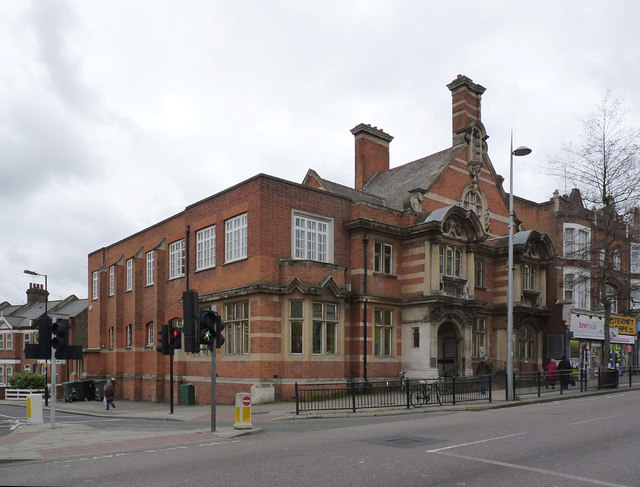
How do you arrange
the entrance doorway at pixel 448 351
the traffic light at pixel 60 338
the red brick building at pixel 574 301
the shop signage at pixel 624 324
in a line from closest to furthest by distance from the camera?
the traffic light at pixel 60 338, the entrance doorway at pixel 448 351, the red brick building at pixel 574 301, the shop signage at pixel 624 324

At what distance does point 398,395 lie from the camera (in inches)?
822

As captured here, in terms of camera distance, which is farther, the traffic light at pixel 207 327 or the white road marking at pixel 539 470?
the traffic light at pixel 207 327

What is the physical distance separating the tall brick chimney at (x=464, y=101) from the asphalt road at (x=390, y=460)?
816 inches

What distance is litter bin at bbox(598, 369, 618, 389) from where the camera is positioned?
2656 cm

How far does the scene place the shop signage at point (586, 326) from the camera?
35.3m

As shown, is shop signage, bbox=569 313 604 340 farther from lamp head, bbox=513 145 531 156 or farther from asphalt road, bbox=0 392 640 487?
asphalt road, bbox=0 392 640 487

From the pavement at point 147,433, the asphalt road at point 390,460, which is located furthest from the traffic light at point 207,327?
the asphalt road at point 390,460

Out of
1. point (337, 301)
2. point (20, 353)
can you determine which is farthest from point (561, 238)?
point (20, 353)

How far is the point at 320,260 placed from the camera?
2544 cm

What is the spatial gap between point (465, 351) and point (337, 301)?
6.90m

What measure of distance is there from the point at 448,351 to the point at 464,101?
43.9ft

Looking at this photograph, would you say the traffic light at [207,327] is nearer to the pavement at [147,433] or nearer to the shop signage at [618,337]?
the pavement at [147,433]

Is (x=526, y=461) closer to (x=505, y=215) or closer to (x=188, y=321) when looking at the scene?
(x=188, y=321)

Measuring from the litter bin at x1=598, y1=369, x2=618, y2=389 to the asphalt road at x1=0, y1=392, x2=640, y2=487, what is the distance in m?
13.3
